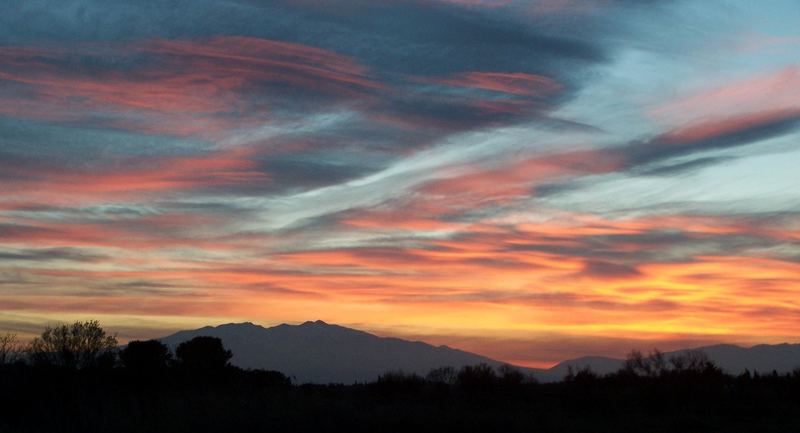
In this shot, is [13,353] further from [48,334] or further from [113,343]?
[113,343]

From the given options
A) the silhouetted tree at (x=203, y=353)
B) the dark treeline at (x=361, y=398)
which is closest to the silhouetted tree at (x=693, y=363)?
the dark treeline at (x=361, y=398)

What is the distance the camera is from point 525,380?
56.9 m

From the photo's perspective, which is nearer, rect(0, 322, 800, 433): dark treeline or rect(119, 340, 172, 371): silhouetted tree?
rect(0, 322, 800, 433): dark treeline

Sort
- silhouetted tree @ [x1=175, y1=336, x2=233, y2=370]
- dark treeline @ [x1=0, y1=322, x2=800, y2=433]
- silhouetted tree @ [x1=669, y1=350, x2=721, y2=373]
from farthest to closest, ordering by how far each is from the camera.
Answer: silhouetted tree @ [x1=175, y1=336, x2=233, y2=370] → silhouetted tree @ [x1=669, y1=350, x2=721, y2=373] → dark treeline @ [x1=0, y1=322, x2=800, y2=433]

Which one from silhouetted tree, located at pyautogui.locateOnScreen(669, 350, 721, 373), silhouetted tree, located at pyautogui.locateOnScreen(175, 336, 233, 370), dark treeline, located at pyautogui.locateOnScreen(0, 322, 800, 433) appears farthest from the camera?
silhouetted tree, located at pyautogui.locateOnScreen(175, 336, 233, 370)

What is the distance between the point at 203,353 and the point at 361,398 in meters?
22.1

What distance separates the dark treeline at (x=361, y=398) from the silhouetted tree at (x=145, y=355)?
123mm

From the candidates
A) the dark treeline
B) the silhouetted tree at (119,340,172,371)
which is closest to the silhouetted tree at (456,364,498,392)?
the dark treeline

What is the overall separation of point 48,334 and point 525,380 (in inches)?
1118

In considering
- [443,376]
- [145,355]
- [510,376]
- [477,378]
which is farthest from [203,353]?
[510,376]

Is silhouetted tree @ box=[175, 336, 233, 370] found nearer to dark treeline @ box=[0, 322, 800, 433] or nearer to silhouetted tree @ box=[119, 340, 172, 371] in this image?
dark treeline @ box=[0, 322, 800, 433]

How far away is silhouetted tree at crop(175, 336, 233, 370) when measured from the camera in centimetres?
6144

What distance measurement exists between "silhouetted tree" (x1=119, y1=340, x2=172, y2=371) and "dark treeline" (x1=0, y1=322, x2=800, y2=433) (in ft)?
0.40

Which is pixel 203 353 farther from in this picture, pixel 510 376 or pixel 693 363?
pixel 693 363
